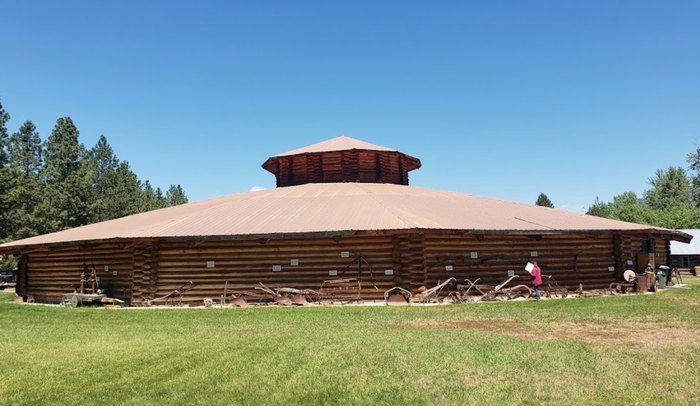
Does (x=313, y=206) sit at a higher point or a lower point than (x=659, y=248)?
higher

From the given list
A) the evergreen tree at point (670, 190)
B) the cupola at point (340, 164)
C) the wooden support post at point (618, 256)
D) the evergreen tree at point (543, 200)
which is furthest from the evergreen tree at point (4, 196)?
the evergreen tree at point (670, 190)

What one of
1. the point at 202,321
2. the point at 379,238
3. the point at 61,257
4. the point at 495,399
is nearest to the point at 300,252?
the point at 379,238

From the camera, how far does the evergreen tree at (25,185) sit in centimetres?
4059

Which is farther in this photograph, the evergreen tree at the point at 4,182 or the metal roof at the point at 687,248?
the metal roof at the point at 687,248

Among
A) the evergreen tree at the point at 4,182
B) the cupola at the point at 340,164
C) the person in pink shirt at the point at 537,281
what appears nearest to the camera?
the person in pink shirt at the point at 537,281

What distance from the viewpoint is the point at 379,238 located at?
58.7ft

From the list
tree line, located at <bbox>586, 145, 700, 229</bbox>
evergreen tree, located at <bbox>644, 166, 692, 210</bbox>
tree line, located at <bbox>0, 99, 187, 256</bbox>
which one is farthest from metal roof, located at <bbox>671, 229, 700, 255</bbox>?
tree line, located at <bbox>0, 99, 187, 256</bbox>

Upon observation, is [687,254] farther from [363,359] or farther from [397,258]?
[363,359]

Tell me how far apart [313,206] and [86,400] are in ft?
50.7

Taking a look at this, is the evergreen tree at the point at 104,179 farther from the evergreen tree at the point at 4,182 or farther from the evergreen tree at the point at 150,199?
the evergreen tree at the point at 4,182

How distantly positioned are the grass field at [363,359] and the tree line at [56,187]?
35.9 meters

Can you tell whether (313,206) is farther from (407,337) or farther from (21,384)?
(21,384)

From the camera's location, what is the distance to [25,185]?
47.3 m

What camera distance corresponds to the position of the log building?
698 inches
